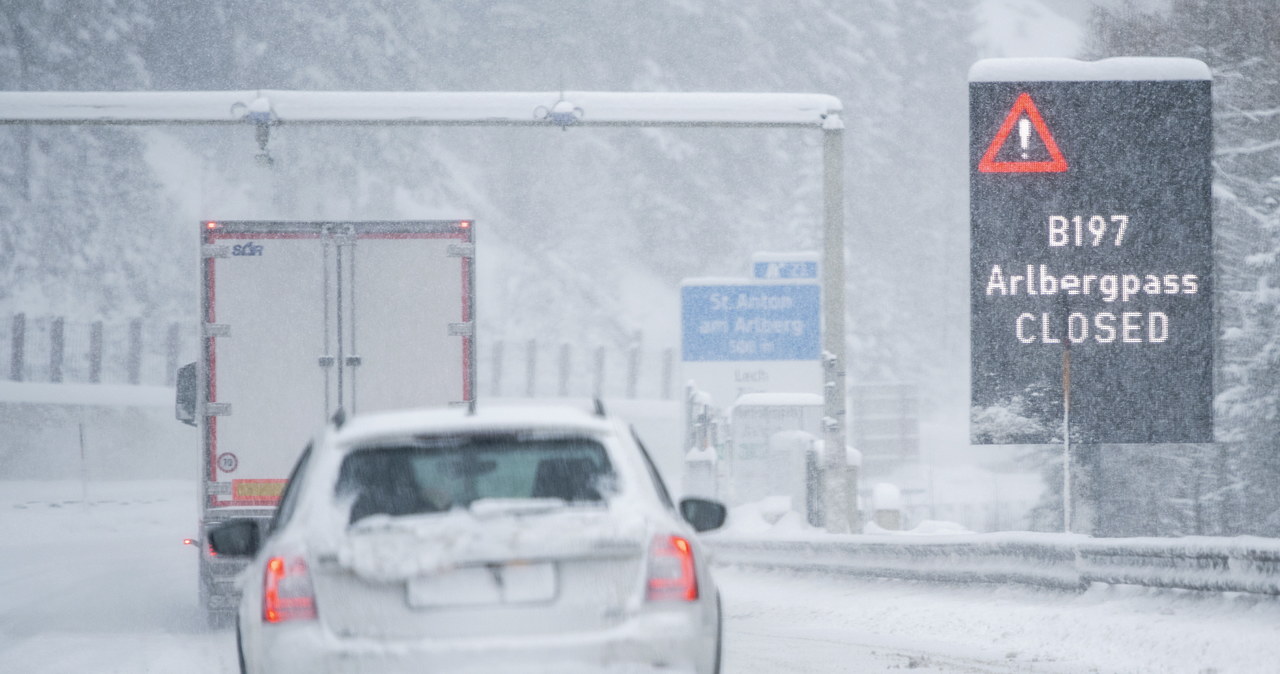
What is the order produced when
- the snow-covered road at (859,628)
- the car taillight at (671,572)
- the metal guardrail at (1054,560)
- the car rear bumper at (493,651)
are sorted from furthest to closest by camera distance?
the metal guardrail at (1054,560) < the snow-covered road at (859,628) < the car taillight at (671,572) < the car rear bumper at (493,651)

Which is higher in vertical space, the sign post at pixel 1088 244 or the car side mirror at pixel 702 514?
the sign post at pixel 1088 244

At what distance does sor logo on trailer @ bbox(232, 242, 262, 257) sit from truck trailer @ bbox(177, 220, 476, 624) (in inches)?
0.4

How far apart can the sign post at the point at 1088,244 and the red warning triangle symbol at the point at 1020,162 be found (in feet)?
0.04

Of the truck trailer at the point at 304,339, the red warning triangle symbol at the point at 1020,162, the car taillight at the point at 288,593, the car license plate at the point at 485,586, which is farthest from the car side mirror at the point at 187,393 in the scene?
the car license plate at the point at 485,586

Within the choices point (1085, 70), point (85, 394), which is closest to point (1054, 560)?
point (1085, 70)

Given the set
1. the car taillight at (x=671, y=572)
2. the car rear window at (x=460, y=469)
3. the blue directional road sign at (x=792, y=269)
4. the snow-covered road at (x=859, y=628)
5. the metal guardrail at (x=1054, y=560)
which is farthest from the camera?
the blue directional road sign at (x=792, y=269)

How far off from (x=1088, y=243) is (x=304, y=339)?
6013mm

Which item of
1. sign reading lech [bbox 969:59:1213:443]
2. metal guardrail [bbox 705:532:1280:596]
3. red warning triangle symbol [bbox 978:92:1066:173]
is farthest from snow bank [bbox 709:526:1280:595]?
red warning triangle symbol [bbox 978:92:1066:173]

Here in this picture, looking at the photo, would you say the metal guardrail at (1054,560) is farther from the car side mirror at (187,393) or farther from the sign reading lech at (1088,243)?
the car side mirror at (187,393)

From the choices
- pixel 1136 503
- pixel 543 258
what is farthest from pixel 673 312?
pixel 1136 503

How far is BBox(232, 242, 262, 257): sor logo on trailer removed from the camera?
13883mm

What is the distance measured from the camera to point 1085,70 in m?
13.9

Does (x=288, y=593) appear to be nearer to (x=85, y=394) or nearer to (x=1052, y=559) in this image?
(x=1052, y=559)

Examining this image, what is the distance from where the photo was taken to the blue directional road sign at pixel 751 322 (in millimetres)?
29281
